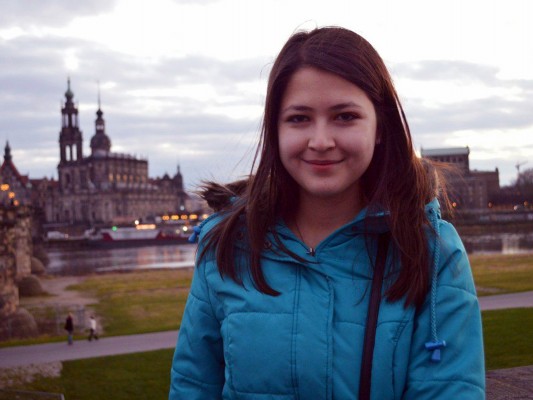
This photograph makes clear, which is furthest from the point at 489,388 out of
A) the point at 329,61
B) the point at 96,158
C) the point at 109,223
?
the point at 96,158

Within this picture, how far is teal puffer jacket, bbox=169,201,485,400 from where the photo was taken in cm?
152

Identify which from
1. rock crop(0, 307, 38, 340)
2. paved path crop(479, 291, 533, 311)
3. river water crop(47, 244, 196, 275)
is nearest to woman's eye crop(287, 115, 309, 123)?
paved path crop(479, 291, 533, 311)

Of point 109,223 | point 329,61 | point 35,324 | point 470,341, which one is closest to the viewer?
point 470,341

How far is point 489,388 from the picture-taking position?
233 cm

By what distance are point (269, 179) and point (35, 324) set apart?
16.5 metres

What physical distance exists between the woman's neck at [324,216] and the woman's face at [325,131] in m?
0.05

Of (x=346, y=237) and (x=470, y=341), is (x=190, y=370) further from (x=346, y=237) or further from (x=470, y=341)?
(x=470, y=341)

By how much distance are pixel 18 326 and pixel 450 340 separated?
54.0ft

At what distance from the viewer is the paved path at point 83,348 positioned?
11.6 m

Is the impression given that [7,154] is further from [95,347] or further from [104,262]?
[95,347]

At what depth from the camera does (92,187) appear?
4134 inches

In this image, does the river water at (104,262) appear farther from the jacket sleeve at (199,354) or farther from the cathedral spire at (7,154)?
the cathedral spire at (7,154)

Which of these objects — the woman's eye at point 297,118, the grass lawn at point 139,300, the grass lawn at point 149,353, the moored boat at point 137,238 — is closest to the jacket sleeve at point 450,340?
the woman's eye at point 297,118

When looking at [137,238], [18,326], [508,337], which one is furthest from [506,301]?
[137,238]
